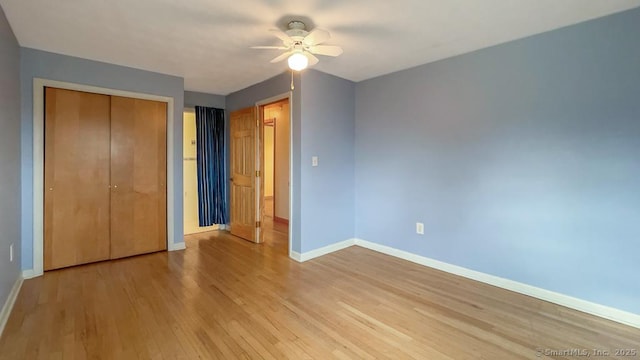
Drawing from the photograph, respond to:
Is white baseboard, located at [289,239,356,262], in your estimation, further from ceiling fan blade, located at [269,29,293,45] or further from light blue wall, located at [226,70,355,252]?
ceiling fan blade, located at [269,29,293,45]

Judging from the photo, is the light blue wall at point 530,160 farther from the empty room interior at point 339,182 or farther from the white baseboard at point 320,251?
the white baseboard at point 320,251

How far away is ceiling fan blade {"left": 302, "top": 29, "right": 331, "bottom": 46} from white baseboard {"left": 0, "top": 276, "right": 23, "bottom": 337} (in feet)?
10.3

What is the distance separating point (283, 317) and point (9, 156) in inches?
109

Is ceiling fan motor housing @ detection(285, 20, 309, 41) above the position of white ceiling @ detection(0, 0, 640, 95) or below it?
below

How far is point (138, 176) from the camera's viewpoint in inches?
152

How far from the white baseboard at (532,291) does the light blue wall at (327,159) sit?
33.3 inches

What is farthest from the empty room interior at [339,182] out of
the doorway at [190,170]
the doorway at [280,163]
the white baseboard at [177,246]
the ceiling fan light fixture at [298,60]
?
the doorway at [190,170]

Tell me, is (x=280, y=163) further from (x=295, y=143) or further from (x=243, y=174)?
(x=295, y=143)

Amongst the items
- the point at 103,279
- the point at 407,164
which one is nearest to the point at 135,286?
the point at 103,279

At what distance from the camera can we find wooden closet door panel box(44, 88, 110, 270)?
3.28m

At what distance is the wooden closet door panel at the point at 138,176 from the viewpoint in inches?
146

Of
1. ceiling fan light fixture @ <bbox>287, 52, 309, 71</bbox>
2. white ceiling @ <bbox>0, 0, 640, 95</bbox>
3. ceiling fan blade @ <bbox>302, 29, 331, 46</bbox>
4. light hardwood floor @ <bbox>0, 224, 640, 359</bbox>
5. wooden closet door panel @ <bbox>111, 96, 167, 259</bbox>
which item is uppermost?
white ceiling @ <bbox>0, 0, 640, 95</bbox>

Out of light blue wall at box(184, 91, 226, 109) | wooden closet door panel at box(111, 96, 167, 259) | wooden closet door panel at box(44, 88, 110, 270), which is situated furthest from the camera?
light blue wall at box(184, 91, 226, 109)

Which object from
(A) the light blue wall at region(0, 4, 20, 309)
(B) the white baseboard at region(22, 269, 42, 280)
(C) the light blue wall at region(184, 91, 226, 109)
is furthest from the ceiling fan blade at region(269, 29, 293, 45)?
(B) the white baseboard at region(22, 269, 42, 280)
